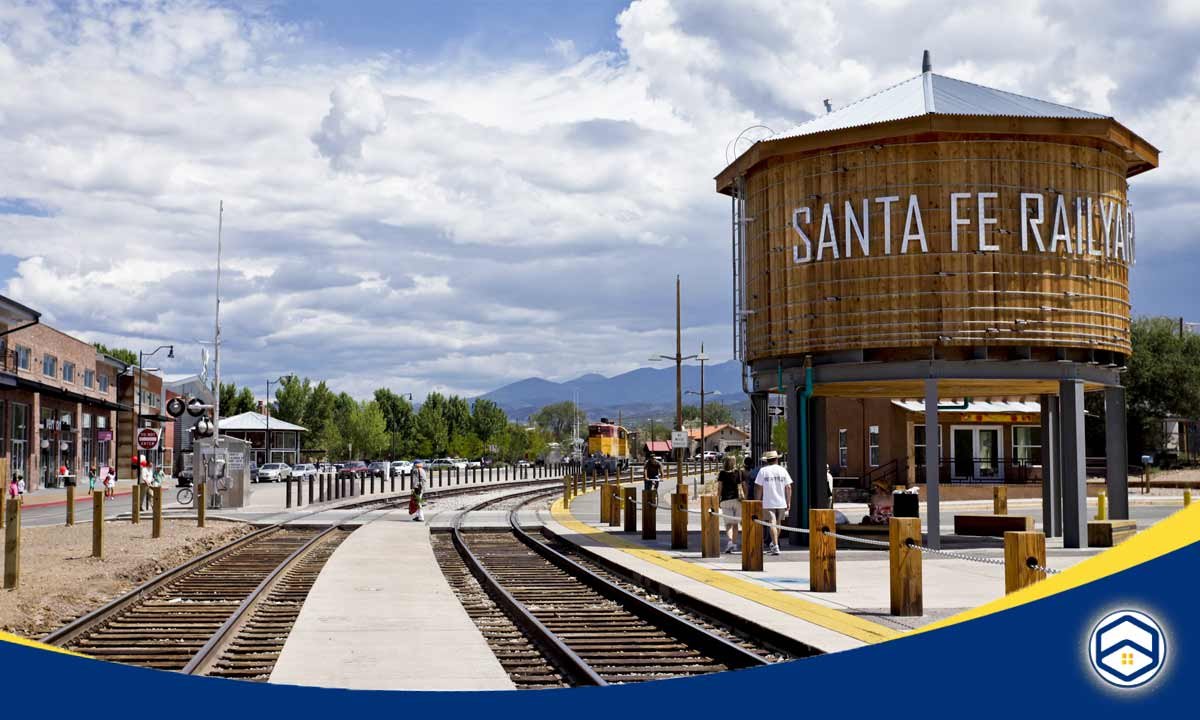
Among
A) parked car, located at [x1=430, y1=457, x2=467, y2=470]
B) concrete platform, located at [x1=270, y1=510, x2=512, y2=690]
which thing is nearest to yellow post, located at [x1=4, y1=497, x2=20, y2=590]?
concrete platform, located at [x1=270, y1=510, x2=512, y2=690]

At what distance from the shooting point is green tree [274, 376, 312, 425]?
12188 centimetres

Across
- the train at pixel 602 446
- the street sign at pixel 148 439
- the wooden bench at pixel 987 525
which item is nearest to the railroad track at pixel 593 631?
the wooden bench at pixel 987 525

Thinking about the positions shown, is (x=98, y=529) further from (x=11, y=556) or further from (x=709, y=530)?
(x=709, y=530)

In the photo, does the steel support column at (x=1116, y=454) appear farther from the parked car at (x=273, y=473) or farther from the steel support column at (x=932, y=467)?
the parked car at (x=273, y=473)

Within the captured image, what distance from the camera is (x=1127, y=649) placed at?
5.94 m

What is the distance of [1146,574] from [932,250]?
1525 cm

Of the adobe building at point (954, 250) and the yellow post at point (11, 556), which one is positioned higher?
the adobe building at point (954, 250)

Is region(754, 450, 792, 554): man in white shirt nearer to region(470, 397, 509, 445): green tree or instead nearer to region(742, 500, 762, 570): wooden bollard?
region(742, 500, 762, 570): wooden bollard

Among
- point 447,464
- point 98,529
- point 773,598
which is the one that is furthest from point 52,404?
point 447,464

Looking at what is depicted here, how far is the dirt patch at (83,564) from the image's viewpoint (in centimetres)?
1366

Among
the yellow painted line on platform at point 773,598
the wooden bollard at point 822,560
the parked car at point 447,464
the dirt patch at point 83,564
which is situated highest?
the wooden bollard at point 822,560

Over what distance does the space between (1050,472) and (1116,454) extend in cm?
246

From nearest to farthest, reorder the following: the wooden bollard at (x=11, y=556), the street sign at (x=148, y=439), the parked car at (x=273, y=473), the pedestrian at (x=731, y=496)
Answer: the wooden bollard at (x=11, y=556)
the pedestrian at (x=731, y=496)
the street sign at (x=148, y=439)
the parked car at (x=273, y=473)

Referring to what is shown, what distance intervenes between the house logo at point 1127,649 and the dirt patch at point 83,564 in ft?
33.4
